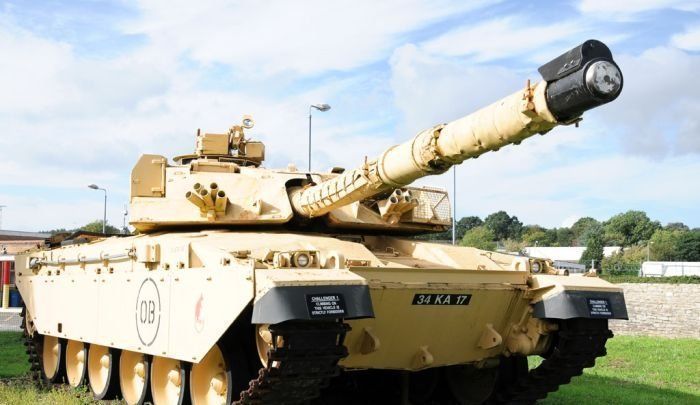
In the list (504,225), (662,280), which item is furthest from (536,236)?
(662,280)

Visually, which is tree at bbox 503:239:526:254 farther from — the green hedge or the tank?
the tank

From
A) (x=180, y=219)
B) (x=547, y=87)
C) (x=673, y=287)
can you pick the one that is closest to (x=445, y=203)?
(x=180, y=219)

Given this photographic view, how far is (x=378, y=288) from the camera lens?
847 centimetres

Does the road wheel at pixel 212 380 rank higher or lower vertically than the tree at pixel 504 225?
lower

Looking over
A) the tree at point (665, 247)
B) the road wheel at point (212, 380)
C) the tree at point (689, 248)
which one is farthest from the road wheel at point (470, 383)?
the tree at point (689, 248)

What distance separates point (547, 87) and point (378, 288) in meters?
2.86

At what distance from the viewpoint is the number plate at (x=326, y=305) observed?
24.7 ft

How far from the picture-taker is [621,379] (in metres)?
14.3

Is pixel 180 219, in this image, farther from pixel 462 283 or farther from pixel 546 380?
pixel 546 380

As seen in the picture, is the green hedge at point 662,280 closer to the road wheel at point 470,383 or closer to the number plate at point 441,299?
the road wheel at point 470,383

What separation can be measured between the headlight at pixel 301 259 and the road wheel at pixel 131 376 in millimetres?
3682

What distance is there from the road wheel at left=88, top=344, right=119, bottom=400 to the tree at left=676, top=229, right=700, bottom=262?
66316 mm

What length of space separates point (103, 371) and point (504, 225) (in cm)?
10263

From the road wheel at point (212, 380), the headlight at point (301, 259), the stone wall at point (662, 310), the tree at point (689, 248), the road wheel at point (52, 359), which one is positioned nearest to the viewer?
the headlight at point (301, 259)
